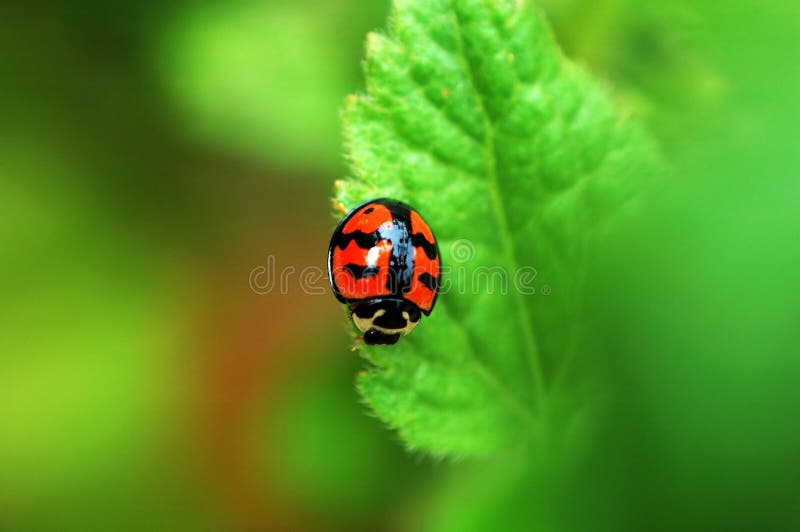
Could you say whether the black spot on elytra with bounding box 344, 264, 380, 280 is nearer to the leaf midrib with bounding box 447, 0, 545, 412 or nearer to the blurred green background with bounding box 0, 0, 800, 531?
the leaf midrib with bounding box 447, 0, 545, 412

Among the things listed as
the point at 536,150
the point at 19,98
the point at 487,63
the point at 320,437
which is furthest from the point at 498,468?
the point at 19,98

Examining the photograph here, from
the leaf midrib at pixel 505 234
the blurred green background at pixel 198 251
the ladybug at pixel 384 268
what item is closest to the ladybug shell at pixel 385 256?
the ladybug at pixel 384 268

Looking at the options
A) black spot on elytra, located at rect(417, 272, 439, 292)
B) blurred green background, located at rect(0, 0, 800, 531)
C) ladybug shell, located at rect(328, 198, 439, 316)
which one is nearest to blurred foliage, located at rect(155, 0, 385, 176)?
blurred green background, located at rect(0, 0, 800, 531)

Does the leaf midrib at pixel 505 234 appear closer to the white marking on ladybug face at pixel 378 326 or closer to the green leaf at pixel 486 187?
the green leaf at pixel 486 187

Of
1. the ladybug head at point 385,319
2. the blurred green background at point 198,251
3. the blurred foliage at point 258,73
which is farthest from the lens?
the blurred foliage at point 258,73

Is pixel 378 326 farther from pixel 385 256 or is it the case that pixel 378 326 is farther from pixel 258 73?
pixel 258 73

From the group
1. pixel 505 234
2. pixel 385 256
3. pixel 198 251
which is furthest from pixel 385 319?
pixel 198 251
